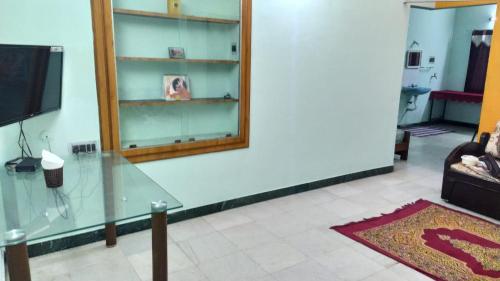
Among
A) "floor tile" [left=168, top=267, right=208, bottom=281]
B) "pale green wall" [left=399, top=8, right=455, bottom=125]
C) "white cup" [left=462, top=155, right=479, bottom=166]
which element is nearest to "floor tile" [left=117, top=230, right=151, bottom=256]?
"floor tile" [left=168, top=267, right=208, bottom=281]

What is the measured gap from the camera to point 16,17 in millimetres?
2273

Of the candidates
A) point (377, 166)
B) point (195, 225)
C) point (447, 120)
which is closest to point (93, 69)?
point (195, 225)

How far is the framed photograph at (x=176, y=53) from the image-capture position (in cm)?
314

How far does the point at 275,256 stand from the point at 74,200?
1.49 meters

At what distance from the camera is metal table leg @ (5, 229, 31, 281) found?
4.34 feet

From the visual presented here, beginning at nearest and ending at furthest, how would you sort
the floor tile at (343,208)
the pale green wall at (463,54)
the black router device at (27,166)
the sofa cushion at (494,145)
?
1. the black router device at (27,166)
2. the floor tile at (343,208)
3. the sofa cushion at (494,145)
4. the pale green wall at (463,54)

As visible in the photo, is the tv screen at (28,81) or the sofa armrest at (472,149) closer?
the tv screen at (28,81)

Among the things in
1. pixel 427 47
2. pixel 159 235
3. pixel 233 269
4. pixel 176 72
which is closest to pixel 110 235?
pixel 233 269

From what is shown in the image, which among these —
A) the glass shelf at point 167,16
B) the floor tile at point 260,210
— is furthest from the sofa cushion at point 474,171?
the glass shelf at point 167,16

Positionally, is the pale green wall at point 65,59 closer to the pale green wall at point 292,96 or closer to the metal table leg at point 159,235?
the pale green wall at point 292,96

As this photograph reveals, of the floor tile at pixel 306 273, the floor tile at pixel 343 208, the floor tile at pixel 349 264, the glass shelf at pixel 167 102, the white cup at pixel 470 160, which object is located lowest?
the floor tile at pixel 306 273

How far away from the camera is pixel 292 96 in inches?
144

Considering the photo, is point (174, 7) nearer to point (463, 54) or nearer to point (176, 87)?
point (176, 87)

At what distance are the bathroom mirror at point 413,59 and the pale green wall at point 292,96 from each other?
335cm
